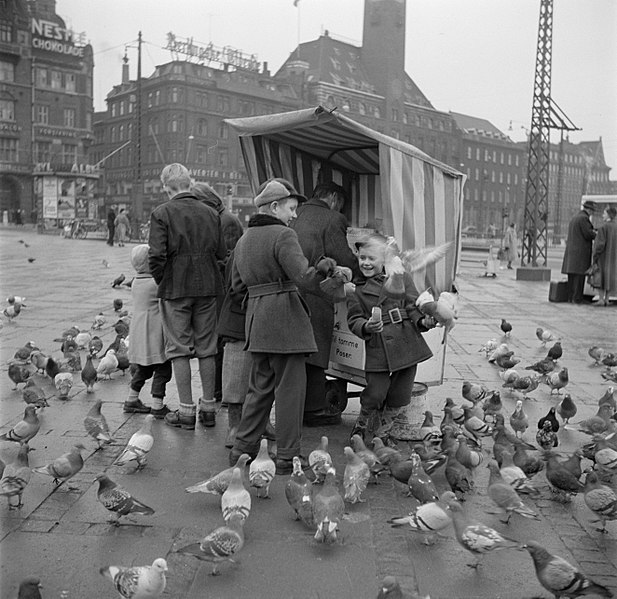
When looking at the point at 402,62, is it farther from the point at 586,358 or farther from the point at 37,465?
the point at 37,465

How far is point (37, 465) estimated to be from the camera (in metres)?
4.79

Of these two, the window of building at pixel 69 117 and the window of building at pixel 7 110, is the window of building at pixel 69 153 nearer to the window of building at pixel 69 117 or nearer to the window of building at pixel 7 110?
the window of building at pixel 69 117

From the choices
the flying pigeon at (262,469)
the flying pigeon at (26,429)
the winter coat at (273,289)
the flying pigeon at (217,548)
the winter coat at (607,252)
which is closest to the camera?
the flying pigeon at (217,548)

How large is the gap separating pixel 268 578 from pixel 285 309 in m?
1.79

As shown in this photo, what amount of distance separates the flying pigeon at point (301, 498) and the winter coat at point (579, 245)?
12.4 meters

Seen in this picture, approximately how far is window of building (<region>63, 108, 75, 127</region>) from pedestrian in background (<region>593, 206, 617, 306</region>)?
194 feet

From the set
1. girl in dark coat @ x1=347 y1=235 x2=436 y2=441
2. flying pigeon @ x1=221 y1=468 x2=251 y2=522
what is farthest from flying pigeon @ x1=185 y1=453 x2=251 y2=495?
girl in dark coat @ x1=347 y1=235 x2=436 y2=441

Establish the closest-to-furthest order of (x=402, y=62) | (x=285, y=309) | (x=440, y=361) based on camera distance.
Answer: (x=285, y=309) → (x=440, y=361) → (x=402, y=62)

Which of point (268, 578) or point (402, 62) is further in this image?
point (402, 62)

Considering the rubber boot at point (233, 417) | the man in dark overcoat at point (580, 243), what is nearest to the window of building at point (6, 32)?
the man in dark overcoat at point (580, 243)

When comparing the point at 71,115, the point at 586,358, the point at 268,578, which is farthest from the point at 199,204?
the point at 71,115

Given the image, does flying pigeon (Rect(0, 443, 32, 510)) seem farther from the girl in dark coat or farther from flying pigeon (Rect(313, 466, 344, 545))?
the girl in dark coat

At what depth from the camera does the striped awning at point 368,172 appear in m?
5.26

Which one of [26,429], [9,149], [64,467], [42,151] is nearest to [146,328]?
[26,429]
